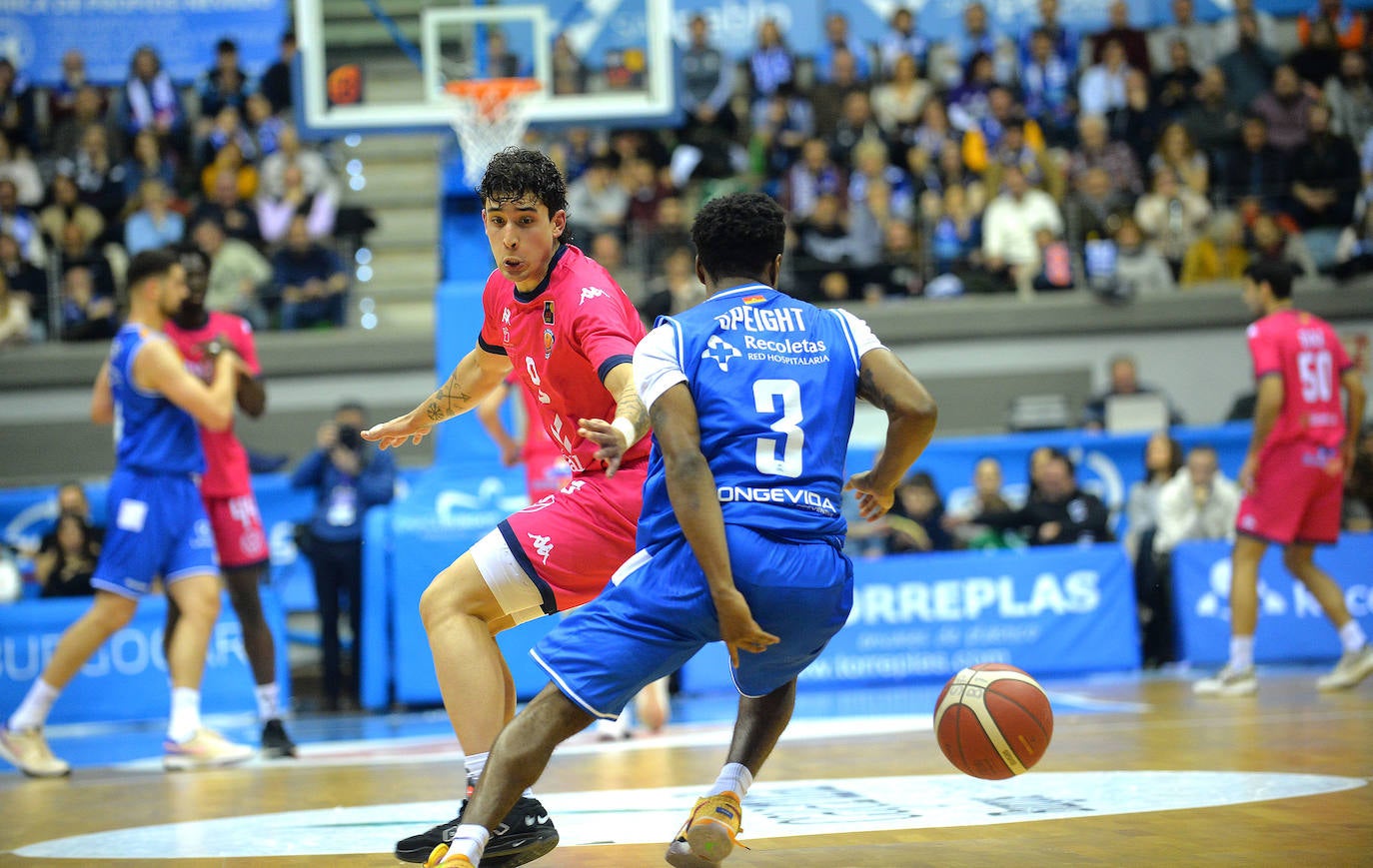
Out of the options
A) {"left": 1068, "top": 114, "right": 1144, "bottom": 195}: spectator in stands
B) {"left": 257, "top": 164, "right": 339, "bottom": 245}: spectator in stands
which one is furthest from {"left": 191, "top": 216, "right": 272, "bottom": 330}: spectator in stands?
{"left": 1068, "top": 114, "right": 1144, "bottom": 195}: spectator in stands

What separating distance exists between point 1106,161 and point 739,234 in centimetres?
1373

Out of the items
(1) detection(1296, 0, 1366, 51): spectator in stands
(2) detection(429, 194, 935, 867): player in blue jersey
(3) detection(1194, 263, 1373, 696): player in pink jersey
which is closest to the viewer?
(2) detection(429, 194, 935, 867): player in blue jersey

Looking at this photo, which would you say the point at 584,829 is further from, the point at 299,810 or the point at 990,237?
the point at 990,237

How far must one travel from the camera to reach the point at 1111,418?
13484 mm

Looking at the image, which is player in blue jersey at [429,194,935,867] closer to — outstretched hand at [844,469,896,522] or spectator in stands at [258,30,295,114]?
outstretched hand at [844,469,896,522]

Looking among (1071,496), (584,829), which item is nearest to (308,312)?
(1071,496)

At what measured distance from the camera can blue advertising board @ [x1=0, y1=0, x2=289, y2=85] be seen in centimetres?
1881

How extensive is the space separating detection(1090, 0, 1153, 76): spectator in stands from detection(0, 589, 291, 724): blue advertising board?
518 inches

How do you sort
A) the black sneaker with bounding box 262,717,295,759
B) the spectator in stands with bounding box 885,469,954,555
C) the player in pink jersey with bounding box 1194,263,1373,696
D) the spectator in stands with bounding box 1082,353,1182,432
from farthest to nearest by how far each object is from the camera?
1. the spectator in stands with bounding box 1082,353,1182,432
2. the spectator in stands with bounding box 885,469,954,555
3. the player in pink jersey with bounding box 1194,263,1373,696
4. the black sneaker with bounding box 262,717,295,759

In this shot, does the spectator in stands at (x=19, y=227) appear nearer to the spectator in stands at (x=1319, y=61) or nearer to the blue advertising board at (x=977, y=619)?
the blue advertising board at (x=977, y=619)

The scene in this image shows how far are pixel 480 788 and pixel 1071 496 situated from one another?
861 centimetres

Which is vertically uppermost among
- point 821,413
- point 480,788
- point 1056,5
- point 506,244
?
point 1056,5

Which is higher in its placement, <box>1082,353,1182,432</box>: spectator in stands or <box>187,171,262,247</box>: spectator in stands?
<box>187,171,262,247</box>: spectator in stands

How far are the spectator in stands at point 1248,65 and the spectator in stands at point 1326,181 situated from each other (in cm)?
191
